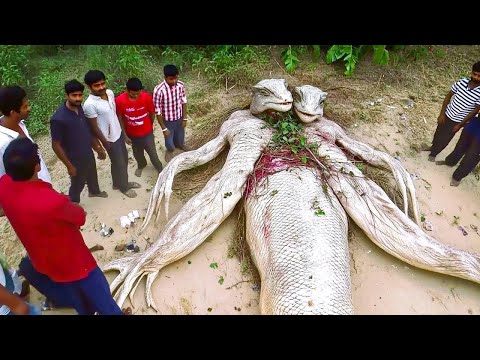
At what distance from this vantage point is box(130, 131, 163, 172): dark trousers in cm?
475

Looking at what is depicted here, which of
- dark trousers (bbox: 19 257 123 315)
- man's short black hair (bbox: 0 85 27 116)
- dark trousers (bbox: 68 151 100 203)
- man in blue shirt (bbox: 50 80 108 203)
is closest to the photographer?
dark trousers (bbox: 19 257 123 315)

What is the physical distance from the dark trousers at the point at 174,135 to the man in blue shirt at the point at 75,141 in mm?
862

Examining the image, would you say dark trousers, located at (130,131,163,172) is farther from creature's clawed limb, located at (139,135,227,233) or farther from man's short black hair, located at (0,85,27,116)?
man's short black hair, located at (0,85,27,116)

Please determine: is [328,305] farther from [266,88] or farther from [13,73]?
[13,73]

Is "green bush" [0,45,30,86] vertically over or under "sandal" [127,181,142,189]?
over

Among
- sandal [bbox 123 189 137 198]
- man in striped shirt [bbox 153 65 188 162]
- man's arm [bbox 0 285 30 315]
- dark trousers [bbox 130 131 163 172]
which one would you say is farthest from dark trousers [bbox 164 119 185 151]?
man's arm [bbox 0 285 30 315]

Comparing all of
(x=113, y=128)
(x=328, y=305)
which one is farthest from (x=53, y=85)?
(x=328, y=305)

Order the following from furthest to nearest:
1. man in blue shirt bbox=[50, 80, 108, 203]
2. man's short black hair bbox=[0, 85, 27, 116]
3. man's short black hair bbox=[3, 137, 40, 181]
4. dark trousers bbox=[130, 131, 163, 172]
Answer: dark trousers bbox=[130, 131, 163, 172] < man in blue shirt bbox=[50, 80, 108, 203] < man's short black hair bbox=[0, 85, 27, 116] < man's short black hair bbox=[3, 137, 40, 181]

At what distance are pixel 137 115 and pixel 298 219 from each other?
206cm

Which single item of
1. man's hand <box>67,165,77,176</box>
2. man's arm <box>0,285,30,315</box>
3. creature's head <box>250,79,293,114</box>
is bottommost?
man's arm <box>0,285,30,315</box>

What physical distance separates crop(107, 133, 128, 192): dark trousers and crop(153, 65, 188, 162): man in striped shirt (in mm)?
529

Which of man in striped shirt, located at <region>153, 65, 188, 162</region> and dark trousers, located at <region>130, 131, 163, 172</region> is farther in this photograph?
dark trousers, located at <region>130, 131, 163, 172</region>

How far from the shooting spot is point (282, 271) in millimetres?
3463

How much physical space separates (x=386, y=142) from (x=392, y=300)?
238 cm
